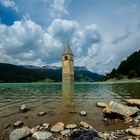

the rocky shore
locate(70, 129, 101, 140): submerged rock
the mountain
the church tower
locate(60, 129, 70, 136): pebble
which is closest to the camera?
locate(70, 129, 101, 140): submerged rock

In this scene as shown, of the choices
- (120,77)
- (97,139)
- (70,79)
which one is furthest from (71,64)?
(97,139)

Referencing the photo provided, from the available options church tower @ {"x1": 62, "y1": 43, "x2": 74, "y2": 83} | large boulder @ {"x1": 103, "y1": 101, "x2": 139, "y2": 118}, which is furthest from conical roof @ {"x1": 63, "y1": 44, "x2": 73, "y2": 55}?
large boulder @ {"x1": 103, "y1": 101, "x2": 139, "y2": 118}

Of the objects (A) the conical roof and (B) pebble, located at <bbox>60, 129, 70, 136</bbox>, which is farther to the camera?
(A) the conical roof

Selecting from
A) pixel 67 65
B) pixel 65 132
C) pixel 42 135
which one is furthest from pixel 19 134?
pixel 67 65

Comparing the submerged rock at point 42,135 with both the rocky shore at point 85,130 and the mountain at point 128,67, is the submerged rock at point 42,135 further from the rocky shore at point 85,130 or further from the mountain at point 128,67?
the mountain at point 128,67

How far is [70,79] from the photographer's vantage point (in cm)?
14738

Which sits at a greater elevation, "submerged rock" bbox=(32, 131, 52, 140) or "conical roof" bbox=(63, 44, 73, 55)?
"conical roof" bbox=(63, 44, 73, 55)

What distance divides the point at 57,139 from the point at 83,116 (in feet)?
20.6

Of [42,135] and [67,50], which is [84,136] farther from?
[67,50]

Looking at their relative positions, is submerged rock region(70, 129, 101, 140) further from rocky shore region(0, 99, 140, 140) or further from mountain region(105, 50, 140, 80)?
mountain region(105, 50, 140, 80)

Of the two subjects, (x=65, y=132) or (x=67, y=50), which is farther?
(x=67, y=50)

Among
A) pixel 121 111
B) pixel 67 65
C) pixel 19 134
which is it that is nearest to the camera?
pixel 19 134

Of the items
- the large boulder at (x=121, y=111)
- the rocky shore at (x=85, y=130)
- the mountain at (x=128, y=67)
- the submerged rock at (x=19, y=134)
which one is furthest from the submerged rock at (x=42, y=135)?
the mountain at (x=128, y=67)

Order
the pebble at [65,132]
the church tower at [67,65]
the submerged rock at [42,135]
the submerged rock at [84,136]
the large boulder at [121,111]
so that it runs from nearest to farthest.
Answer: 1. the submerged rock at [84,136]
2. the submerged rock at [42,135]
3. the pebble at [65,132]
4. the large boulder at [121,111]
5. the church tower at [67,65]
